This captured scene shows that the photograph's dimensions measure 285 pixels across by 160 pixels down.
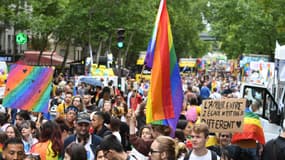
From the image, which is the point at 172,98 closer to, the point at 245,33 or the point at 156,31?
the point at 156,31

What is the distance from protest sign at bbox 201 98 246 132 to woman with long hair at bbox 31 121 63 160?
1.72m

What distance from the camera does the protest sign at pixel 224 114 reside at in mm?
8234

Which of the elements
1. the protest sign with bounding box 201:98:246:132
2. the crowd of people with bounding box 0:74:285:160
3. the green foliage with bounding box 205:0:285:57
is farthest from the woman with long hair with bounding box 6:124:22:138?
the green foliage with bounding box 205:0:285:57

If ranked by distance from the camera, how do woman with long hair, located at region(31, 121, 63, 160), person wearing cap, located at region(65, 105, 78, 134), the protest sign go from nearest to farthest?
woman with long hair, located at region(31, 121, 63, 160), the protest sign, person wearing cap, located at region(65, 105, 78, 134)

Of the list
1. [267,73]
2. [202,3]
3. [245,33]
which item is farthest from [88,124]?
[202,3]

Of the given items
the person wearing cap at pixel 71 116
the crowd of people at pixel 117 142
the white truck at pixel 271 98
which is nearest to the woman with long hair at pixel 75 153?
the crowd of people at pixel 117 142

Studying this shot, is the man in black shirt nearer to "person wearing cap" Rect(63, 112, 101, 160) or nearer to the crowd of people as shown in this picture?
the crowd of people

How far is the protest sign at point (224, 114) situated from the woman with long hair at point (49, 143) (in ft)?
5.66

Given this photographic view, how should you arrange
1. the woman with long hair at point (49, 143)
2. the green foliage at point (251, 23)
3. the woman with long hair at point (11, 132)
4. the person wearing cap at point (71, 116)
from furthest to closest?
the green foliage at point (251, 23) < the person wearing cap at point (71, 116) < the woman with long hair at point (11, 132) < the woman with long hair at point (49, 143)

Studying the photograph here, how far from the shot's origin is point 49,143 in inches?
320

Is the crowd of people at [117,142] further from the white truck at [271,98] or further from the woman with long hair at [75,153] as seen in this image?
the white truck at [271,98]

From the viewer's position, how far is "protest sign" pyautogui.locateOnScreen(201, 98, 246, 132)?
27.0ft

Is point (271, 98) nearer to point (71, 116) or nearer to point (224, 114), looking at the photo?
point (71, 116)

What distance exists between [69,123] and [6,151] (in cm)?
276
